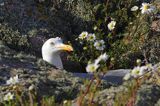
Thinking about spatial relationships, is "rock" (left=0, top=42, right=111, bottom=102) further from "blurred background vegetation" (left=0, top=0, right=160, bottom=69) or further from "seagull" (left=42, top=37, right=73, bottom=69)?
"blurred background vegetation" (left=0, top=0, right=160, bottom=69)

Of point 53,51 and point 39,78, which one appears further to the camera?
point 53,51

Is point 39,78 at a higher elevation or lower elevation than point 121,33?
lower

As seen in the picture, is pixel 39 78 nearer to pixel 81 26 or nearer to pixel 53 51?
pixel 53 51

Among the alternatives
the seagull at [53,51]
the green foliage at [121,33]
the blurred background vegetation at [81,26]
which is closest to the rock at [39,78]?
the seagull at [53,51]

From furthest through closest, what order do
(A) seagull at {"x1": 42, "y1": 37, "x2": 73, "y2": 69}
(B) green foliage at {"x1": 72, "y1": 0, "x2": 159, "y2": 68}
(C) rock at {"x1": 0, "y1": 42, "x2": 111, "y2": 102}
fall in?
(B) green foliage at {"x1": 72, "y1": 0, "x2": 159, "y2": 68} → (A) seagull at {"x1": 42, "y1": 37, "x2": 73, "y2": 69} → (C) rock at {"x1": 0, "y1": 42, "x2": 111, "y2": 102}

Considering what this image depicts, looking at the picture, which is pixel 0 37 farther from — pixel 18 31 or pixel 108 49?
pixel 108 49

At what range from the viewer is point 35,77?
4.35 metres

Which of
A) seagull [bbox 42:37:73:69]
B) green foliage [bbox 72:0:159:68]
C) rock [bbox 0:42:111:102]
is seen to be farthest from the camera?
green foliage [bbox 72:0:159:68]

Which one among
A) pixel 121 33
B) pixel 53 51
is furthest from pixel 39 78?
pixel 121 33

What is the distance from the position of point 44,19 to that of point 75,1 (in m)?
0.63

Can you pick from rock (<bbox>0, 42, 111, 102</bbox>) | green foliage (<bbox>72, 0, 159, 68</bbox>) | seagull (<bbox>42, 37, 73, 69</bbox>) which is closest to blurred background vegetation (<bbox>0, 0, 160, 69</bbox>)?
green foliage (<bbox>72, 0, 159, 68</bbox>)

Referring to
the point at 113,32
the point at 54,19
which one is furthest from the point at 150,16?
the point at 54,19

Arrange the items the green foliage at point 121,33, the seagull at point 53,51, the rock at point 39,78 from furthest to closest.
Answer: the green foliage at point 121,33, the seagull at point 53,51, the rock at point 39,78

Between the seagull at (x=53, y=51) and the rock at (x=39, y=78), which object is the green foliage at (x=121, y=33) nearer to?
the seagull at (x=53, y=51)
